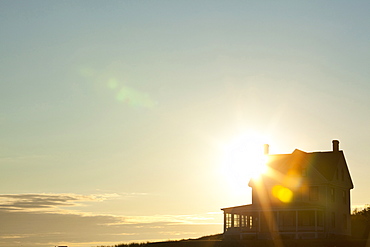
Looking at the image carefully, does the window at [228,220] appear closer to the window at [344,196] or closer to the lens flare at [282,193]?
the lens flare at [282,193]

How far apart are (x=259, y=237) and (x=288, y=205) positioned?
4.67 metres

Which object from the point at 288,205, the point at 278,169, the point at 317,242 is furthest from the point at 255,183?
the point at 317,242

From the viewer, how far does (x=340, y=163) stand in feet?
229

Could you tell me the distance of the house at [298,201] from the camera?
63.8 meters

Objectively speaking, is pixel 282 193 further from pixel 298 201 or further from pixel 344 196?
pixel 344 196

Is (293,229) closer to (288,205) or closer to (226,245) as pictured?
(288,205)

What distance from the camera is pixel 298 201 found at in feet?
217

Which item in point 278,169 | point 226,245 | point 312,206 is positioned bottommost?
point 226,245

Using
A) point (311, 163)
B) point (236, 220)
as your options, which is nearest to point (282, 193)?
point (311, 163)

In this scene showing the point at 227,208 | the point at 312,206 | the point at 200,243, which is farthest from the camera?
the point at 227,208

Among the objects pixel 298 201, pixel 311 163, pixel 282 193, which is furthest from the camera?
pixel 282 193

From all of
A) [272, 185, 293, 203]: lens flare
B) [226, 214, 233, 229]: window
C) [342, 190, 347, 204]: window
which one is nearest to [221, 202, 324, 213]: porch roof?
[226, 214, 233, 229]: window

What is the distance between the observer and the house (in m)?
63.8

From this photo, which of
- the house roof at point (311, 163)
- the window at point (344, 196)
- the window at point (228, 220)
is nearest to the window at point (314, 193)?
the house roof at point (311, 163)
